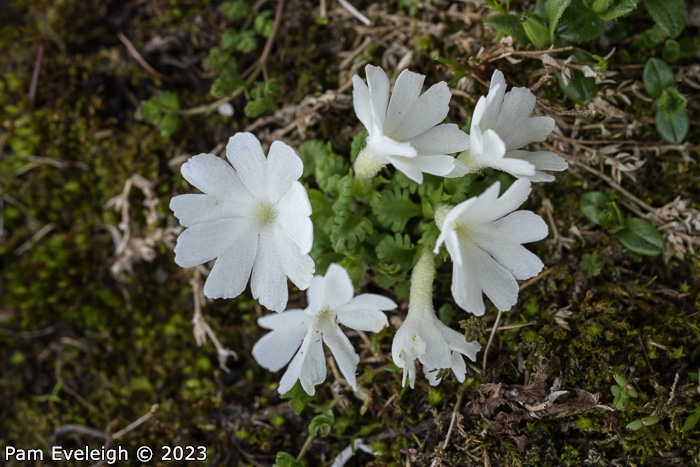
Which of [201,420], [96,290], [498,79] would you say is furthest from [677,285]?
[96,290]

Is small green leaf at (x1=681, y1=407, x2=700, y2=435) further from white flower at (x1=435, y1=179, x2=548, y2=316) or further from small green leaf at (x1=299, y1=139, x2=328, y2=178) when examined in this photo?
small green leaf at (x1=299, y1=139, x2=328, y2=178)

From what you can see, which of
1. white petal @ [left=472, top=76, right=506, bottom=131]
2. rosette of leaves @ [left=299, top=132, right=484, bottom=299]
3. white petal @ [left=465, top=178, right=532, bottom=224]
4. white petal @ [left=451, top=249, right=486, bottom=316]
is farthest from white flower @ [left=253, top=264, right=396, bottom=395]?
white petal @ [left=472, top=76, right=506, bottom=131]

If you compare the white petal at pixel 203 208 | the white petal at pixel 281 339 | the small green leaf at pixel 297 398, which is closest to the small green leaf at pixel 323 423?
the small green leaf at pixel 297 398

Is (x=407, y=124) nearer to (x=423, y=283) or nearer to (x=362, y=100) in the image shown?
(x=362, y=100)

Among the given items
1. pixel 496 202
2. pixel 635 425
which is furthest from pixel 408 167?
pixel 635 425

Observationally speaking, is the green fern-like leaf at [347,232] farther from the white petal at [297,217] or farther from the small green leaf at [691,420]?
the small green leaf at [691,420]

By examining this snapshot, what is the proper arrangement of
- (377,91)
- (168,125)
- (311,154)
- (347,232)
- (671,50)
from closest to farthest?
(377,91) < (347,232) < (671,50) < (311,154) < (168,125)
